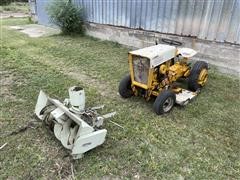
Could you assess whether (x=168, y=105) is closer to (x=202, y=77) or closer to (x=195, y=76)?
(x=195, y=76)

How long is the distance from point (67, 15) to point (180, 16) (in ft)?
12.5

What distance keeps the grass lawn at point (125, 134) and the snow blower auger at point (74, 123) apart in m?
0.16

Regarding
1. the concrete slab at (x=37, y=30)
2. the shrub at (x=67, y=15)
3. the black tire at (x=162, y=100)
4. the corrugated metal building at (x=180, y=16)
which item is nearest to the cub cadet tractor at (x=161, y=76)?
the black tire at (x=162, y=100)

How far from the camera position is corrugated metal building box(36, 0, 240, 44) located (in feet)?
14.2

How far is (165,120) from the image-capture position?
10.1ft

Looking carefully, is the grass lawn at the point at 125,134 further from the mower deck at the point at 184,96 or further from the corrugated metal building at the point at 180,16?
the corrugated metal building at the point at 180,16

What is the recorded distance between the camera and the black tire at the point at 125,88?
11.5 ft

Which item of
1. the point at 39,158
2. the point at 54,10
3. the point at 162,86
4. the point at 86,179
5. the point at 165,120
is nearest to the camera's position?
the point at 86,179

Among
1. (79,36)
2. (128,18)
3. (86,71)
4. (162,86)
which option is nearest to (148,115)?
(162,86)

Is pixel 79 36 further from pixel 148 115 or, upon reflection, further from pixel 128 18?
pixel 148 115

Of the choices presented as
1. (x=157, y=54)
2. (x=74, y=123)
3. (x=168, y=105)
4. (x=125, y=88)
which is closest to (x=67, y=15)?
(x=125, y=88)

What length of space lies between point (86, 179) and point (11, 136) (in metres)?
1.12

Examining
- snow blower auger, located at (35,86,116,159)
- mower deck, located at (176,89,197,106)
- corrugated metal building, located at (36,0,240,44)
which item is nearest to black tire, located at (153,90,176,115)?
mower deck, located at (176,89,197,106)

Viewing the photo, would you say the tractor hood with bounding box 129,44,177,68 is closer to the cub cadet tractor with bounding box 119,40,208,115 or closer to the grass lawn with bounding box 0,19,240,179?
the cub cadet tractor with bounding box 119,40,208,115
